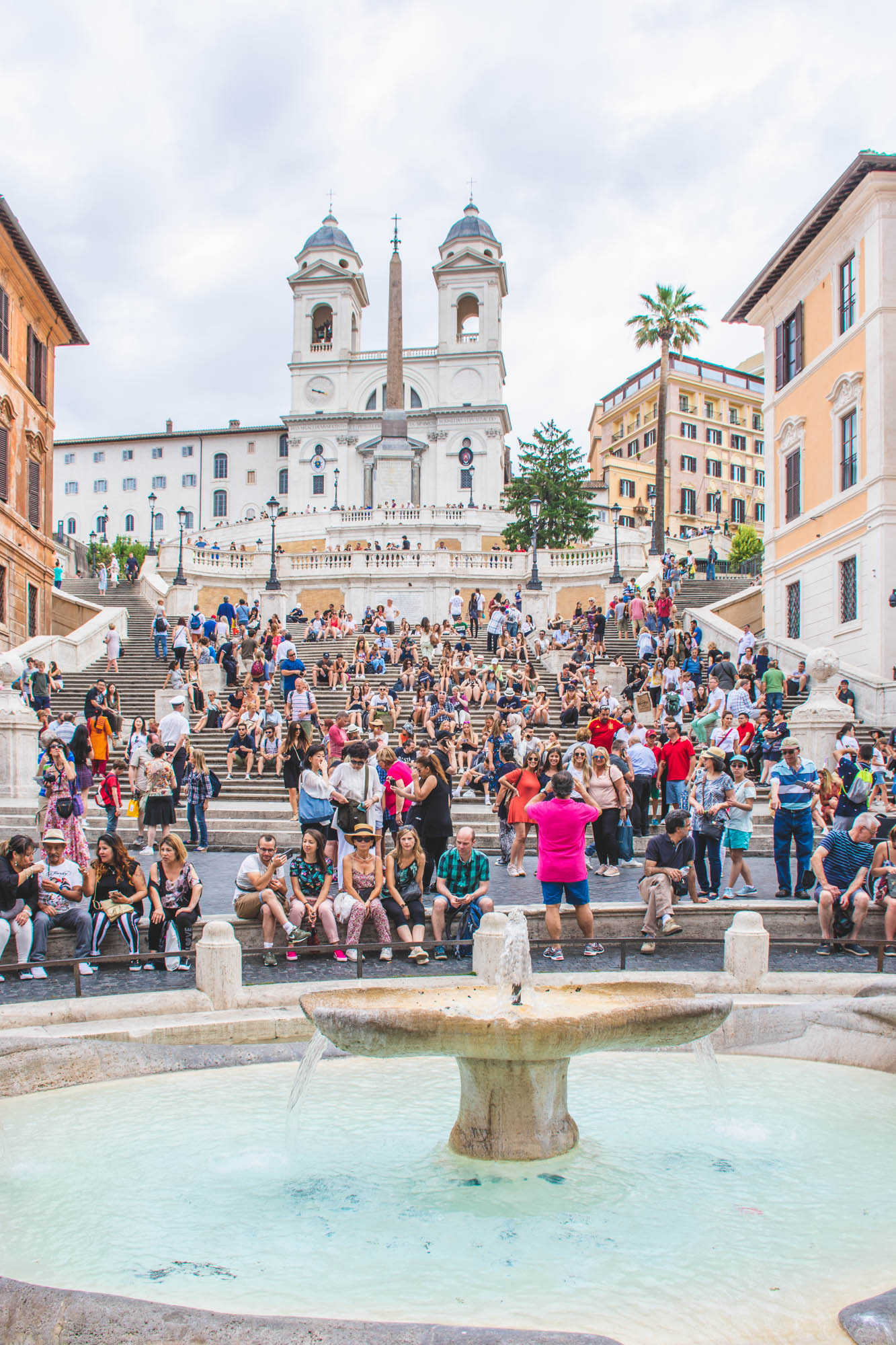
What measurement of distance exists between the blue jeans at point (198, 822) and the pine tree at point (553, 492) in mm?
38630

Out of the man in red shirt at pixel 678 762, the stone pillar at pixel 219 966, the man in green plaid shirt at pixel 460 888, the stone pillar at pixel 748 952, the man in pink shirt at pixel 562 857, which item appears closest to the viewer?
the stone pillar at pixel 219 966

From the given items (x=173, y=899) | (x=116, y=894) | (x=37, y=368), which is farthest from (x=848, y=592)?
(x=37, y=368)

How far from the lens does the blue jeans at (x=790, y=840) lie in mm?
10977

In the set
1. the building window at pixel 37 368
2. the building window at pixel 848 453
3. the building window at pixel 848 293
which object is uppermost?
the building window at pixel 37 368

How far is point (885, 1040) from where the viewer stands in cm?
717

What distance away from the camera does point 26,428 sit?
31.1 m

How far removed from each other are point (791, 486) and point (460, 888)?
2055 centimetres

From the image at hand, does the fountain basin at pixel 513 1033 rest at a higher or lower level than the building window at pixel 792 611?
lower

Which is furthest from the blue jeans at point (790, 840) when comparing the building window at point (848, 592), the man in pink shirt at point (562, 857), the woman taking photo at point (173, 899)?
the building window at point (848, 592)

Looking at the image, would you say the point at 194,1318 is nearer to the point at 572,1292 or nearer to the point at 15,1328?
the point at 15,1328

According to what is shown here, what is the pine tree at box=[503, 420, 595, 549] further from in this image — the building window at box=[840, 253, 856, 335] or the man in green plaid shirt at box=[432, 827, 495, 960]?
the man in green plaid shirt at box=[432, 827, 495, 960]

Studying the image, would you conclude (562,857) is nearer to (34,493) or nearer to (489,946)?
(489,946)

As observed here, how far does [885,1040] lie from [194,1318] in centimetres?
494

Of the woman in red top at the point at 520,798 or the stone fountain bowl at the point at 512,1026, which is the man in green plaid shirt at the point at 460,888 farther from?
the stone fountain bowl at the point at 512,1026
